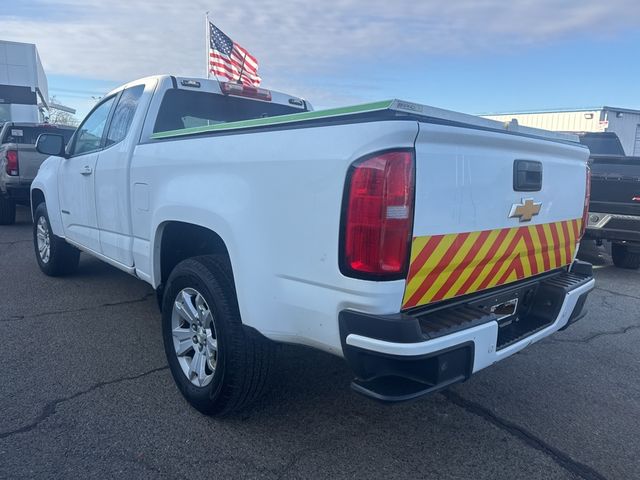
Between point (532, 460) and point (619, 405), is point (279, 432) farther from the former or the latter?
point (619, 405)

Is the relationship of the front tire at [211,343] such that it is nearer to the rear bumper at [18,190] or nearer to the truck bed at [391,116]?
the truck bed at [391,116]

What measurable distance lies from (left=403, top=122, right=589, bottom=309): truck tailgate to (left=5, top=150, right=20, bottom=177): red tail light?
29.4ft

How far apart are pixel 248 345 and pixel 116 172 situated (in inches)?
74.8

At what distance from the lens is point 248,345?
8.45 feet

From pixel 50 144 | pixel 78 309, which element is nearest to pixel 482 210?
pixel 78 309

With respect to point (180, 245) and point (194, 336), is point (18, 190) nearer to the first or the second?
point (180, 245)

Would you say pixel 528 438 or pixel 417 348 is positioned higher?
pixel 417 348

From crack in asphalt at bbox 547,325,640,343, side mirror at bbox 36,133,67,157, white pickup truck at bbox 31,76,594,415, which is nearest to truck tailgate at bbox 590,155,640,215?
crack in asphalt at bbox 547,325,640,343

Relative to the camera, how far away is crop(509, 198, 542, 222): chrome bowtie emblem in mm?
2570

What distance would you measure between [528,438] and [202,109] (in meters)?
3.19

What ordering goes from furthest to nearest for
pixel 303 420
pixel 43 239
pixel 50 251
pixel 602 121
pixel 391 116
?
pixel 602 121, pixel 43 239, pixel 50 251, pixel 303 420, pixel 391 116

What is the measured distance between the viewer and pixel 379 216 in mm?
2000

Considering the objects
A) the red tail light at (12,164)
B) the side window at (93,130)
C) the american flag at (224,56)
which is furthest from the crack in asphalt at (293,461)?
the red tail light at (12,164)

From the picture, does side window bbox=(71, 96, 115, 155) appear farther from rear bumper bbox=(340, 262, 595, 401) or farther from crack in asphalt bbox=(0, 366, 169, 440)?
rear bumper bbox=(340, 262, 595, 401)
